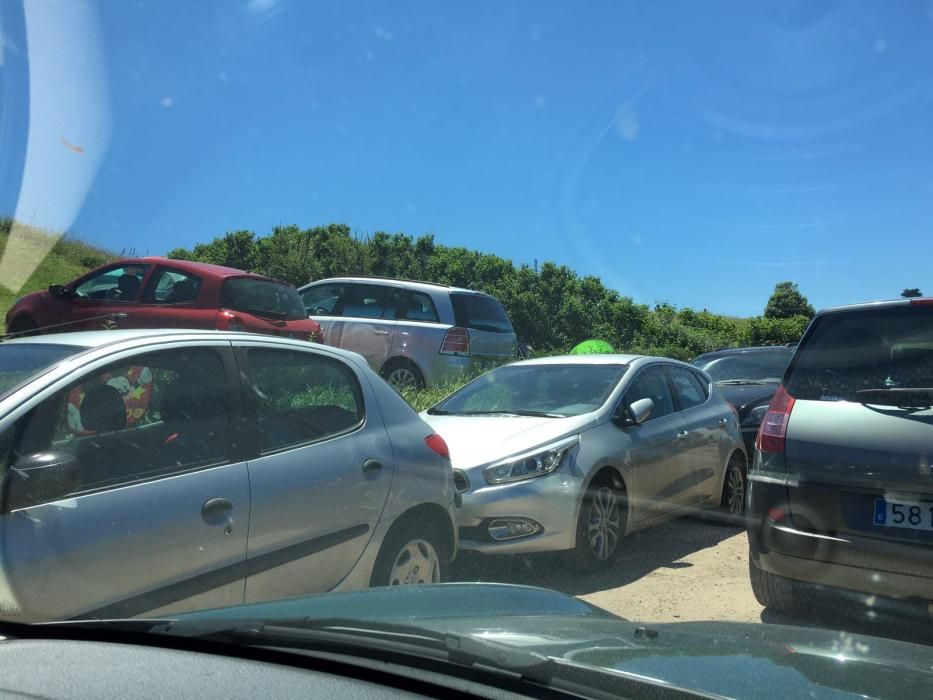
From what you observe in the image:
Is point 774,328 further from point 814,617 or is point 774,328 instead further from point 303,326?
point 814,617

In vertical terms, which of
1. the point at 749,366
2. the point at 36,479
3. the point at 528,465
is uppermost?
the point at 749,366

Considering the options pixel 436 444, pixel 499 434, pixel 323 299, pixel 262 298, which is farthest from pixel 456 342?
pixel 436 444

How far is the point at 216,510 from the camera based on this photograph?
3.54 m

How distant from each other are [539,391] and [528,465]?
135cm

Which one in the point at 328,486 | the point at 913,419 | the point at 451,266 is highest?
the point at 451,266

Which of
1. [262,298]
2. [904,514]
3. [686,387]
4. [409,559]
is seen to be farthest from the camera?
[262,298]

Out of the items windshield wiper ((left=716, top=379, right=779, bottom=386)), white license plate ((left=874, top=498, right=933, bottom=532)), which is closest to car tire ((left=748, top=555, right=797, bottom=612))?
white license plate ((left=874, top=498, right=933, bottom=532))

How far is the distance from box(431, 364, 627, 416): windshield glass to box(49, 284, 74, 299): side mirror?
4700mm

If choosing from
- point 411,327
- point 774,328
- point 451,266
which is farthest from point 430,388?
point 774,328

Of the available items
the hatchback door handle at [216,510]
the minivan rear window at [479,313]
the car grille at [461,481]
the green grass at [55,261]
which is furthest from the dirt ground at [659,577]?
the green grass at [55,261]

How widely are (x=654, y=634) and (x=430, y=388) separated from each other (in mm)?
8846

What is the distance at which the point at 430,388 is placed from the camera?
1132 centimetres

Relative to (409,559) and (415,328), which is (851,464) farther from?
(415,328)

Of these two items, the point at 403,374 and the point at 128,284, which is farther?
the point at 403,374
